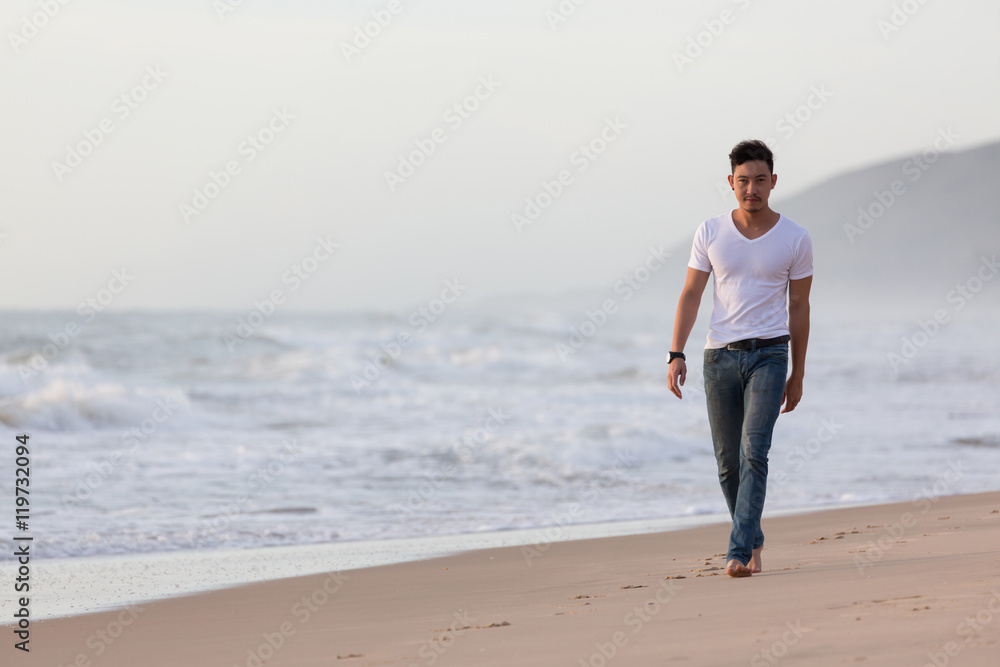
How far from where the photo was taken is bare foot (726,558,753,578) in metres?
3.87

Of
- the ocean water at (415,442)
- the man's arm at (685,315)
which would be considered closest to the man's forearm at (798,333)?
the man's arm at (685,315)

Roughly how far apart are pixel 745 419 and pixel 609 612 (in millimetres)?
963

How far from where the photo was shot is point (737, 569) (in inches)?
152

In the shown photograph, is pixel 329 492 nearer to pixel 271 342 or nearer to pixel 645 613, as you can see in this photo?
pixel 645 613

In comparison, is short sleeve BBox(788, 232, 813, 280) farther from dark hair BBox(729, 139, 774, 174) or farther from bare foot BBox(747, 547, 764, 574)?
bare foot BBox(747, 547, 764, 574)

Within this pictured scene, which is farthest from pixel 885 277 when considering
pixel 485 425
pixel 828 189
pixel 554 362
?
pixel 485 425

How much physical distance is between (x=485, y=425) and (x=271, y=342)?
16644 millimetres

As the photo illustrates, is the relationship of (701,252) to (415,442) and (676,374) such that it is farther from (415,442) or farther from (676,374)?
(415,442)

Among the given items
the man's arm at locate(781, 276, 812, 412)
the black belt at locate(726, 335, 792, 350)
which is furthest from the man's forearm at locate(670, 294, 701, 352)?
the man's arm at locate(781, 276, 812, 412)

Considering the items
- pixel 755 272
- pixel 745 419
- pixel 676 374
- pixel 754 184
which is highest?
pixel 754 184

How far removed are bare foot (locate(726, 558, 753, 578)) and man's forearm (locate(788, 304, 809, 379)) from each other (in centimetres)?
81

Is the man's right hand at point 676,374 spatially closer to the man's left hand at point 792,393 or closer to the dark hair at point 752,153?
the man's left hand at point 792,393

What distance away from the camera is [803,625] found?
2.82 meters

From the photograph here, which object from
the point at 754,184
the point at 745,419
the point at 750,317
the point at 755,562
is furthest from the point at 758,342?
the point at 755,562
